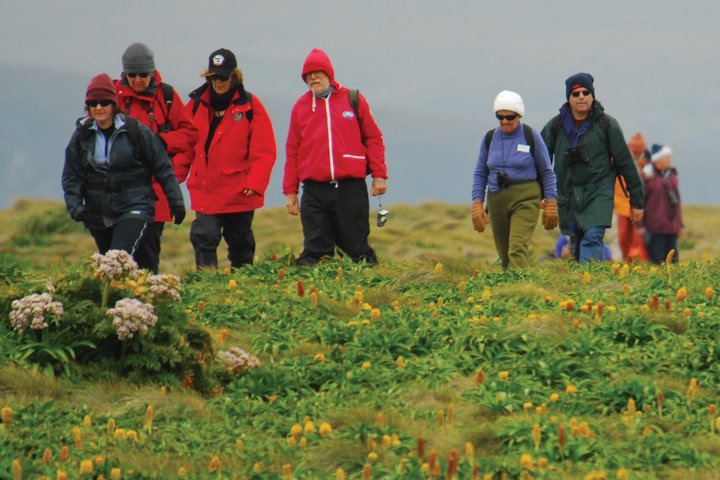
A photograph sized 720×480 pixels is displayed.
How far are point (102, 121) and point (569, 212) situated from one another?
15.7ft

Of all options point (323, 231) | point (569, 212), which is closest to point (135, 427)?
point (323, 231)

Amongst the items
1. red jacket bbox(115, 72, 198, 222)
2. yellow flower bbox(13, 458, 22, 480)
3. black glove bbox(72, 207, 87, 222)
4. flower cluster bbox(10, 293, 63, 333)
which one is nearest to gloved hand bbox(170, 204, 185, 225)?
black glove bbox(72, 207, 87, 222)

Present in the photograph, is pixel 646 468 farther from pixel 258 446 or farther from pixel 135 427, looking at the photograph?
pixel 135 427

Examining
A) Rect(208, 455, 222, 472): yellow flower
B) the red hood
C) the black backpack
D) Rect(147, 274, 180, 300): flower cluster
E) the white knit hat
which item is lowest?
Rect(208, 455, 222, 472): yellow flower

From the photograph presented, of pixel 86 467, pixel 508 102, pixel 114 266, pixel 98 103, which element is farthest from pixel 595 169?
pixel 86 467

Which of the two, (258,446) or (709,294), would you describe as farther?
(709,294)

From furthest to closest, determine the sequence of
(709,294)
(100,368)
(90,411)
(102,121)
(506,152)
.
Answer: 1. (506,152)
2. (102,121)
3. (709,294)
4. (100,368)
5. (90,411)

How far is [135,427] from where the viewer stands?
7.97 m

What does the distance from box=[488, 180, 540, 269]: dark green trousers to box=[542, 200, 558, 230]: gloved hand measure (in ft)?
0.51

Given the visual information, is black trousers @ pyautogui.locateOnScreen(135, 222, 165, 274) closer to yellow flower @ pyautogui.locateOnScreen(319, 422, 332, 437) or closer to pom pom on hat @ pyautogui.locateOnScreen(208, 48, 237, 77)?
pom pom on hat @ pyautogui.locateOnScreen(208, 48, 237, 77)

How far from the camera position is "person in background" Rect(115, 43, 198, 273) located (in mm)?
12695

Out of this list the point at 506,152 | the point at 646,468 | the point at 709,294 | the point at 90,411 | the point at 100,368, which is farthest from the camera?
the point at 506,152

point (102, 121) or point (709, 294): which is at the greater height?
point (102, 121)

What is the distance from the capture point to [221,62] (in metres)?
12.9
